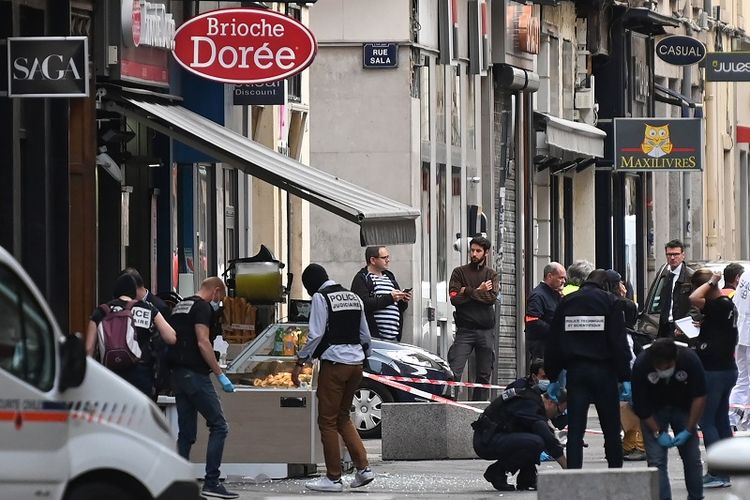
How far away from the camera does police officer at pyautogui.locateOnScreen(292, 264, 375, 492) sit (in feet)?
58.0

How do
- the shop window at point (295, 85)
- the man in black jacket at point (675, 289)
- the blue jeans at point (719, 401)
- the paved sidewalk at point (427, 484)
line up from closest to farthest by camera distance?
1. the paved sidewalk at point (427, 484)
2. the blue jeans at point (719, 401)
3. the man in black jacket at point (675, 289)
4. the shop window at point (295, 85)

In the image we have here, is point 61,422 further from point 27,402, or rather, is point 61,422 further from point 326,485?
point 326,485

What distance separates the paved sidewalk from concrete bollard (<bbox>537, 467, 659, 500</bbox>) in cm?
175

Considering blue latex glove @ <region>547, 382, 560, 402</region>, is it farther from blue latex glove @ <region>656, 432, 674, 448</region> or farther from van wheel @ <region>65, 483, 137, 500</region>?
van wheel @ <region>65, 483, 137, 500</region>

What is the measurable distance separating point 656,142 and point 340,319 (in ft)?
74.8

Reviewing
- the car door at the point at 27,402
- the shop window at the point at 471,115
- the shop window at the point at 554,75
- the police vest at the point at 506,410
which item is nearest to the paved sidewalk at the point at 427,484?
the police vest at the point at 506,410

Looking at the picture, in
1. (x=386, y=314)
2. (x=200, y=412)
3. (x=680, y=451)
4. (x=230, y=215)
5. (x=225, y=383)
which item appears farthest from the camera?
(x=230, y=215)

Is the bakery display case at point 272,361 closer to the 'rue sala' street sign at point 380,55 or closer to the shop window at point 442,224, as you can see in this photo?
the 'rue sala' street sign at point 380,55

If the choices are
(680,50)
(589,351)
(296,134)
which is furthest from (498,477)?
(680,50)

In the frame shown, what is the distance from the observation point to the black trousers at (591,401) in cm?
1709

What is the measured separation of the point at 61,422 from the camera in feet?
38.3

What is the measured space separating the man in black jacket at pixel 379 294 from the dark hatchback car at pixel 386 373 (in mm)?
539

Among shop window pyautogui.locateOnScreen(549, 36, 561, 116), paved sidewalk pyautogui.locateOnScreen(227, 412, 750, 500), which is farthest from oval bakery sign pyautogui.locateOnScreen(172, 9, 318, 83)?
shop window pyautogui.locateOnScreen(549, 36, 561, 116)

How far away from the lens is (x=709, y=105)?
53.5 metres
